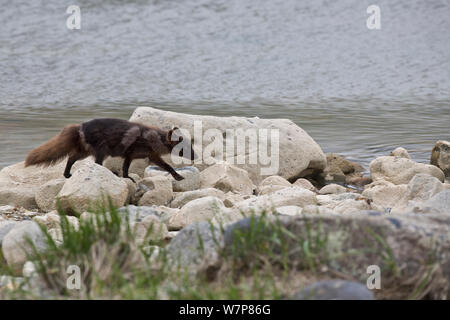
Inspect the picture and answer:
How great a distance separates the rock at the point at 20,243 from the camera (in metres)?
4.30

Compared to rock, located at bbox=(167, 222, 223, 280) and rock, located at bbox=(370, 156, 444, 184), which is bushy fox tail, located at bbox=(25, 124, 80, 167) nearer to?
rock, located at bbox=(370, 156, 444, 184)

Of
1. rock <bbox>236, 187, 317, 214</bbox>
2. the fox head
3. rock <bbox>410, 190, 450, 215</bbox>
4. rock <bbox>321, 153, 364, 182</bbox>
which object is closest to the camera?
rock <bbox>410, 190, 450, 215</bbox>

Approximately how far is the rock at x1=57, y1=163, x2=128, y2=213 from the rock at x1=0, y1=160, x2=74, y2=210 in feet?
3.14

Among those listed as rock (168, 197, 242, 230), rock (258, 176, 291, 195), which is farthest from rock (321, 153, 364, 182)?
rock (168, 197, 242, 230)

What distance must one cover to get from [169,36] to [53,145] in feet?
53.8

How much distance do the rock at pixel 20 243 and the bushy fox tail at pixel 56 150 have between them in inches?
→ 128

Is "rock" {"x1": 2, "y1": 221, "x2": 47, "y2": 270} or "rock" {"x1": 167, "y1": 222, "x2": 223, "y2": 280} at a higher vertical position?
"rock" {"x1": 167, "y1": 222, "x2": 223, "y2": 280}

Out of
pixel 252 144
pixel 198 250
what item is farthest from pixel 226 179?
pixel 198 250

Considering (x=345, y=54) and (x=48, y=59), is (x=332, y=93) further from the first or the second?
(x=48, y=59)

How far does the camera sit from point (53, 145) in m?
7.63

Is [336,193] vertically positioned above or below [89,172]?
below

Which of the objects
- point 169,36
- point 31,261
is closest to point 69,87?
point 169,36

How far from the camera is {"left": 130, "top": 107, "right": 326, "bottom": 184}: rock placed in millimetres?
8742

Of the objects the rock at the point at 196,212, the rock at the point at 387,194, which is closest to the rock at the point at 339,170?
the rock at the point at 387,194
